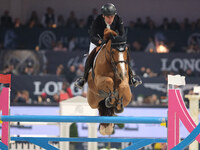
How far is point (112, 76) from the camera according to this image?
244 inches

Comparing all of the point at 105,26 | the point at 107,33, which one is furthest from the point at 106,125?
the point at 105,26

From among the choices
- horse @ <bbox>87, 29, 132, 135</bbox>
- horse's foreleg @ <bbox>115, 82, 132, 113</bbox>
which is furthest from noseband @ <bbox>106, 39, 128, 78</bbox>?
horse's foreleg @ <bbox>115, 82, 132, 113</bbox>

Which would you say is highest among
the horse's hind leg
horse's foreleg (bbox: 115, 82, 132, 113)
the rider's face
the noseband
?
the rider's face

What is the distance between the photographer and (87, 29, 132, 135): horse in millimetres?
5984

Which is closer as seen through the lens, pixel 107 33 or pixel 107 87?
pixel 107 87

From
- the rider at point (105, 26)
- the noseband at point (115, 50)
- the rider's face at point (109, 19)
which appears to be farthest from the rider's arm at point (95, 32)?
the noseband at point (115, 50)

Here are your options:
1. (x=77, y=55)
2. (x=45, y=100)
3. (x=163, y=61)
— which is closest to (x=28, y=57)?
(x=77, y=55)

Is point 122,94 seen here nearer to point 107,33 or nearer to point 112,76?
point 112,76

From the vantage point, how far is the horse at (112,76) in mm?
5984

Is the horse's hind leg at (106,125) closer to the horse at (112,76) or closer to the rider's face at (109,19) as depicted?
the horse at (112,76)

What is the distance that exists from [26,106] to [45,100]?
2.12 metres

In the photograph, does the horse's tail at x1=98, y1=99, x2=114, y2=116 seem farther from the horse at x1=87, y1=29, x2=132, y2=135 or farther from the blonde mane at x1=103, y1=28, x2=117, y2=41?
the blonde mane at x1=103, y1=28, x2=117, y2=41

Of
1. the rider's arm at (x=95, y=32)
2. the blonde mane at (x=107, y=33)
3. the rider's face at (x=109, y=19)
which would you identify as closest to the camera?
the blonde mane at (x=107, y=33)

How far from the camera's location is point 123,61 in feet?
19.5
